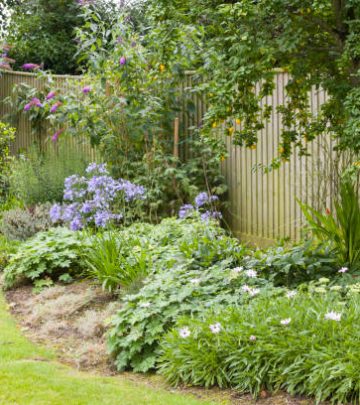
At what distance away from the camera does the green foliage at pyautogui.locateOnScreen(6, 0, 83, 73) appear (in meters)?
15.7

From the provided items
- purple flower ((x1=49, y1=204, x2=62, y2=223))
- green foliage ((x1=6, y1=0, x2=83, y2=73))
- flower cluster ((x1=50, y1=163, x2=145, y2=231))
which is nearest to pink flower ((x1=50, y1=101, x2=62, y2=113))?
flower cluster ((x1=50, y1=163, x2=145, y2=231))

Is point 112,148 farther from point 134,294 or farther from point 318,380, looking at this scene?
point 318,380

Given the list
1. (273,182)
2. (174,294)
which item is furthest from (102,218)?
(174,294)

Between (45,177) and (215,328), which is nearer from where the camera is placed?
(215,328)

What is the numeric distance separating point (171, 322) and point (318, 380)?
56.7 inches

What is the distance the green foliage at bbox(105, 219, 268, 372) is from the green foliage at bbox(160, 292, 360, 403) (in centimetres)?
22

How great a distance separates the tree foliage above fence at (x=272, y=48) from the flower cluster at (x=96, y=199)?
2.29 m

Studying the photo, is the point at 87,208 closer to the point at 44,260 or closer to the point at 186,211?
the point at 44,260

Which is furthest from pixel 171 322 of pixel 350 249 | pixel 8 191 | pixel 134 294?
pixel 8 191

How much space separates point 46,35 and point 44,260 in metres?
9.25

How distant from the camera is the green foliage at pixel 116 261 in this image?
6621 mm

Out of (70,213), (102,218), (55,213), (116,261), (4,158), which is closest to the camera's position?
(116,261)

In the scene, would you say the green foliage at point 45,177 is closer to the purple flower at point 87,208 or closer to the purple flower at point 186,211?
the purple flower at point 87,208

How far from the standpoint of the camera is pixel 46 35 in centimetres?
1587
